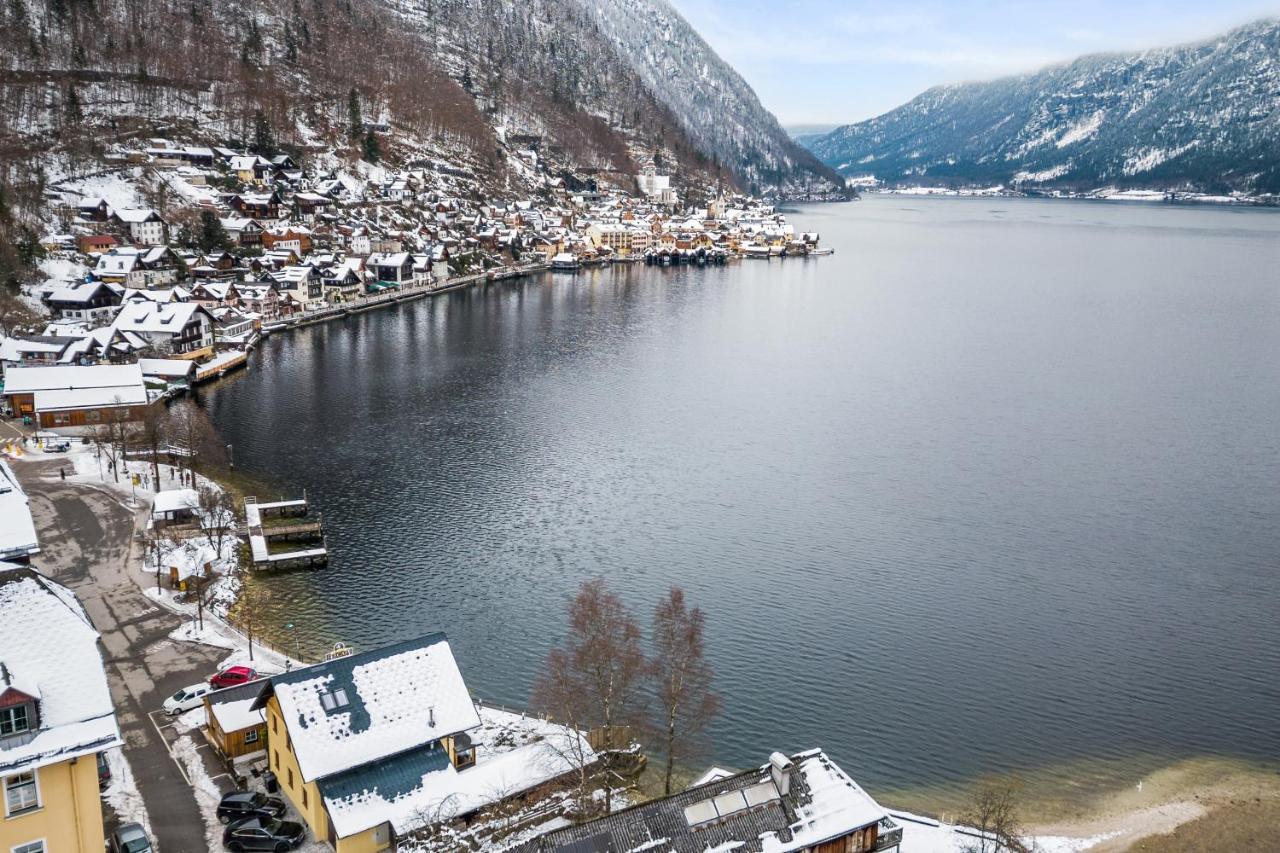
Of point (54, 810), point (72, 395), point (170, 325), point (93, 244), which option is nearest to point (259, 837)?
point (54, 810)

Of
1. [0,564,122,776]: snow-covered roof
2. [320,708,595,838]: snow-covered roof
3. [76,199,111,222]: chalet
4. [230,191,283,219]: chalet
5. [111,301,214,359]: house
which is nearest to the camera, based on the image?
[0,564,122,776]: snow-covered roof

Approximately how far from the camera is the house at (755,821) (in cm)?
1517

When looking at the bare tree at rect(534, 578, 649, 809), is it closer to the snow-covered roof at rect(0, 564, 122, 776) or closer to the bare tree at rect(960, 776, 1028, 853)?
the bare tree at rect(960, 776, 1028, 853)

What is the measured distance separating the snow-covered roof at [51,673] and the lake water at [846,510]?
11.9 metres

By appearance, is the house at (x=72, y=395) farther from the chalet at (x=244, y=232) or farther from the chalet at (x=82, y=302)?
the chalet at (x=244, y=232)

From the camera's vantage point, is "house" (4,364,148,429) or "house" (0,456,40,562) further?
"house" (4,364,148,429)

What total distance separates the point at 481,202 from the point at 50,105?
173 feet

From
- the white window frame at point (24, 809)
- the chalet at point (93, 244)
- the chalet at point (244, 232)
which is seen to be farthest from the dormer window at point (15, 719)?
the chalet at point (244, 232)

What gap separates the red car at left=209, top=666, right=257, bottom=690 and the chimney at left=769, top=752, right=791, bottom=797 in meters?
13.7

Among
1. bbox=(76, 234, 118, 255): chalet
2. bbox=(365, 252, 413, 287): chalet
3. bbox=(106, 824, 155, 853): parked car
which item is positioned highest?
bbox=(76, 234, 118, 255): chalet

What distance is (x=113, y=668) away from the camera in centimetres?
2356

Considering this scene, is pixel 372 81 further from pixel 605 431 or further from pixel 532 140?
pixel 605 431

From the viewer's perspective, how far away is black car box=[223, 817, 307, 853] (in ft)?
55.8

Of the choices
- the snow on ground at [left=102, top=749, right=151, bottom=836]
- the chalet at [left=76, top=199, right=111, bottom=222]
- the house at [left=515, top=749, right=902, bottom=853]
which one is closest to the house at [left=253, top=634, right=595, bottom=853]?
the snow on ground at [left=102, top=749, right=151, bottom=836]
